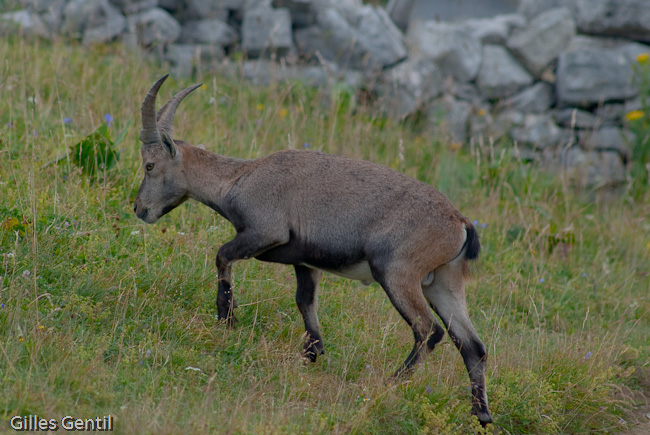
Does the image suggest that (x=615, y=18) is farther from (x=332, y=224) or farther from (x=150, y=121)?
(x=150, y=121)

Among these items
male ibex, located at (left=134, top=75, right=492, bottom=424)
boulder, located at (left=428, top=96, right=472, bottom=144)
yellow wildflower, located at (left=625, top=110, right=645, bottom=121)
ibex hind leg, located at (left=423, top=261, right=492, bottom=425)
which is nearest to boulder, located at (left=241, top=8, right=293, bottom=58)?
boulder, located at (left=428, top=96, right=472, bottom=144)

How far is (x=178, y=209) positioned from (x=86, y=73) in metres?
2.86

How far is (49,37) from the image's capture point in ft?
32.2

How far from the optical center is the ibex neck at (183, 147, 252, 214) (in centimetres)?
551

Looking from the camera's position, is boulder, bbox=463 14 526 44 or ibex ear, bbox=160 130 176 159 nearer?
ibex ear, bbox=160 130 176 159

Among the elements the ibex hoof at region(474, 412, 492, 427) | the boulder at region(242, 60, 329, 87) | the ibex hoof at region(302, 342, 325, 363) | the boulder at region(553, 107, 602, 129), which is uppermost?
the boulder at region(242, 60, 329, 87)

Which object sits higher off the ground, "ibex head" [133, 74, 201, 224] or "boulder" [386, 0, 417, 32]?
"boulder" [386, 0, 417, 32]

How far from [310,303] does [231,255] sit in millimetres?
790

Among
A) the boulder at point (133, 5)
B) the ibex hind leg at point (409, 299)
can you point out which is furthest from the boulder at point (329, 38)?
the ibex hind leg at point (409, 299)

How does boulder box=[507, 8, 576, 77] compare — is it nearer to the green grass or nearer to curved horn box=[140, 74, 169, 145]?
the green grass

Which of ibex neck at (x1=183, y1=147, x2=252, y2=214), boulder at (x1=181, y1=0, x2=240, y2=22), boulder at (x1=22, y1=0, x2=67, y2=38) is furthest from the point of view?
boulder at (x1=181, y1=0, x2=240, y2=22)

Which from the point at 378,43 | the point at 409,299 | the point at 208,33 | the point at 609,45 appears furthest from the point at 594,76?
the point at 409,299

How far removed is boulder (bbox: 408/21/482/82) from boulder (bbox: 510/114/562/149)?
3.73 feet

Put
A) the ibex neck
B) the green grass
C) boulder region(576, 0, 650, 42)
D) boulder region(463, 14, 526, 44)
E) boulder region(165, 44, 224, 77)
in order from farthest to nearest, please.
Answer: boulder region(463, 14, 526, 44) → boulder region(576, 0, 650, 42) → boulder region(165, 44, 224, 77) → the ibex neck → the green grass
